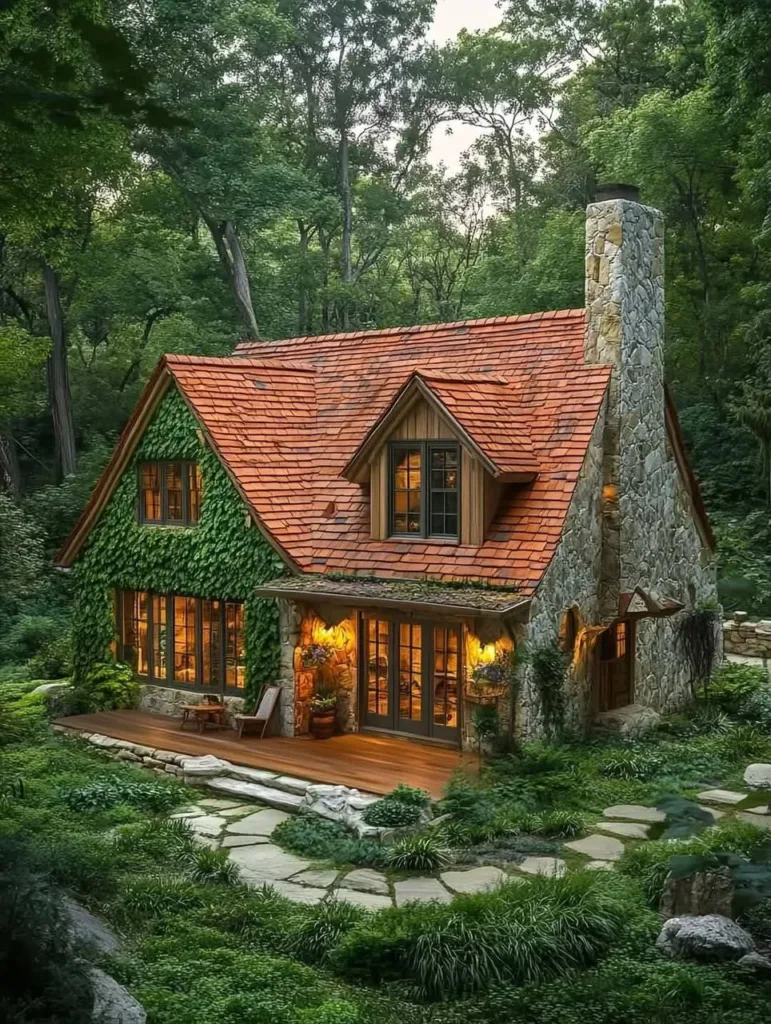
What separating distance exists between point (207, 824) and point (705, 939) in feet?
18.9

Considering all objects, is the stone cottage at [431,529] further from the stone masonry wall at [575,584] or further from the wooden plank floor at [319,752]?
the wooden plank floor at [319,752]

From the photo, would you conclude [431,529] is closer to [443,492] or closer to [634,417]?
[443,492]

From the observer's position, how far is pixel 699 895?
8.32 m

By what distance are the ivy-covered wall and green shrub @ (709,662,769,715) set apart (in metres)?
6.50

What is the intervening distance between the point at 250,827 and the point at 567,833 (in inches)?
131

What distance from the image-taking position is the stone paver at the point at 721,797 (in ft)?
39.6

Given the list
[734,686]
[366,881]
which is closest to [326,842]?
[366,881]

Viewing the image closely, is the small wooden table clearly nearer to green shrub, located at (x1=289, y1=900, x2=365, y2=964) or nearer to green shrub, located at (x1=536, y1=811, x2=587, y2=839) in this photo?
green shrub, located at (x1=536, y1=811, x2=587, y2=839)

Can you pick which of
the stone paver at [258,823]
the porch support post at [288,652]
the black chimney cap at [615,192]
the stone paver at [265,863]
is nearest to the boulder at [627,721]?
the porch support post at [288,652]

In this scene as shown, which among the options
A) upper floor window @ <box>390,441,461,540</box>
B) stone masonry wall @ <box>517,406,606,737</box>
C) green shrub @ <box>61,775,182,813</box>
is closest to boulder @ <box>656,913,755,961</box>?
stone masonry wall @ <box>517,406,606,737</box>

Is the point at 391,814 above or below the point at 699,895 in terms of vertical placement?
below

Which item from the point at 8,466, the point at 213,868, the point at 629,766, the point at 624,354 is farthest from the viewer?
the point at 8,466

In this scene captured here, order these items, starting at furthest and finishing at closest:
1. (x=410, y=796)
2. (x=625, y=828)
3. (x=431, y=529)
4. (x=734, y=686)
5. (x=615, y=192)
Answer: (x=734, y=686), (x=615, y=192), (x=431, y=529), (x=410, y=796), (x=625, y=828)

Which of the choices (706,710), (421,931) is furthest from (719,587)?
(421,931)
